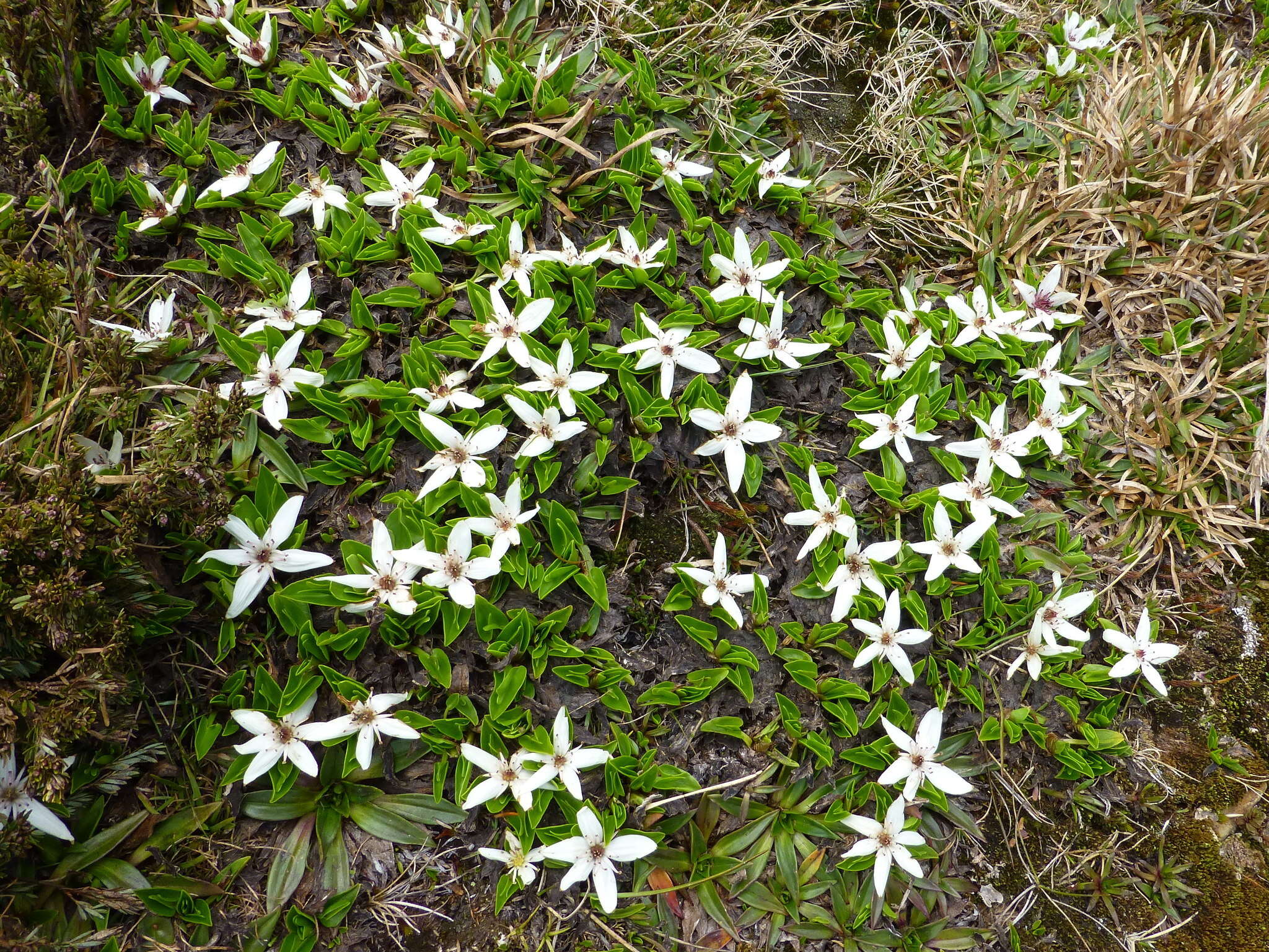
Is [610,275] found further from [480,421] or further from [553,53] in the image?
[553,53]

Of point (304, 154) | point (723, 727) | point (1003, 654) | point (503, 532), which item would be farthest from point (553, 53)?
point (1003, 654)

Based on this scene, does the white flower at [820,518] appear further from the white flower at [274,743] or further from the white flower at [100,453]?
the white flower at [100,453]

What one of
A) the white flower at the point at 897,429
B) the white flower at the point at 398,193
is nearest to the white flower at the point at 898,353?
the white flower at the point at 897,429

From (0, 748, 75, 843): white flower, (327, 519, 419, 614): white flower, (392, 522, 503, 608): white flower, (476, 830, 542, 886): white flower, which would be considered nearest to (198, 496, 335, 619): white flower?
(327, 519, 419, 614): white flower

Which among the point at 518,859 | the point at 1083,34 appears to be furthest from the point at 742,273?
the point at 1083,34

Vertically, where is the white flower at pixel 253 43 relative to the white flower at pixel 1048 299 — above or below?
above

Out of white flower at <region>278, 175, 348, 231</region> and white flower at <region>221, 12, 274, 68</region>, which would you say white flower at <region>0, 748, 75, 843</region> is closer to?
white flower at <region>278, 175, 348, 231</region>

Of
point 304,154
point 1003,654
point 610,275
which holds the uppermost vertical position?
point 304,154
